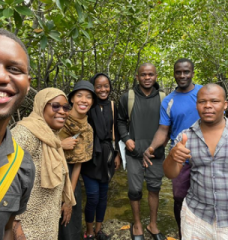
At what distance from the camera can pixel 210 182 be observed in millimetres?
1771

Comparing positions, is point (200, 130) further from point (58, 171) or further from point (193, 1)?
point (193, 1)

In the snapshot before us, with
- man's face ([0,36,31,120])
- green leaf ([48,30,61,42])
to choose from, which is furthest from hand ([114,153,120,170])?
man's face ([0,36,31,120])

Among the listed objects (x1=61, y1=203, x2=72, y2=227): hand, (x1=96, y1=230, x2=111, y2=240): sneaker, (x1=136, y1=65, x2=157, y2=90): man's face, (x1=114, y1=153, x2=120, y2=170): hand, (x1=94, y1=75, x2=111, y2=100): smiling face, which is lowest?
(x1=96, y1=230, x2=111, y2=240): sneaker

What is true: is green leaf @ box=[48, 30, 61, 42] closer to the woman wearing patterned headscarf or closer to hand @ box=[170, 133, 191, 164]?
the woman wearing patterned headscarf

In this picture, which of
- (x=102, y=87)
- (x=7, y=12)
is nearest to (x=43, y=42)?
(x=7, y=12)

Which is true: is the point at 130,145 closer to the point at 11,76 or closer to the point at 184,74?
the point at 184,74

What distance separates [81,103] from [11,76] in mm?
1530

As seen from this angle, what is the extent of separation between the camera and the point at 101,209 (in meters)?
2.81

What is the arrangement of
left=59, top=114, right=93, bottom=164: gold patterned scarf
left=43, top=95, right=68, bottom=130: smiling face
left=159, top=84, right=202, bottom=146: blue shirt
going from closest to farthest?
1. left=43, top=95, right=68, bottom=130: smiling face
2. left=59, top=114, right=93, bottom=164: gold patterned scarf
3. left=159, top=84, right=202, bottom=146: blue shirt

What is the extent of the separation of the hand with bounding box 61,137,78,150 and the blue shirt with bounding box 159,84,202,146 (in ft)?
3.61

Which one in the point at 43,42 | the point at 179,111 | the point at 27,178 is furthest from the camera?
the point at 179,111

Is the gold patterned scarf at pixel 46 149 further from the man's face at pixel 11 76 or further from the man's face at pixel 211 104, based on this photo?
the man's face at pixel 211 104

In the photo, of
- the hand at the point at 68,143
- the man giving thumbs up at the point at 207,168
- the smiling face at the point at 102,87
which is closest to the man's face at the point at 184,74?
the man giving thumbs up at the point at 207,168

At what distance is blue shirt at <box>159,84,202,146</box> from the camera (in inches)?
99.7
